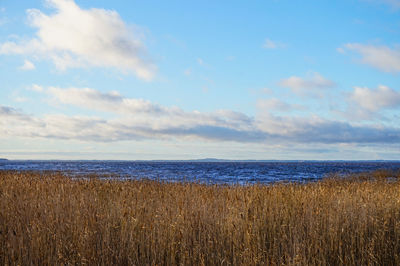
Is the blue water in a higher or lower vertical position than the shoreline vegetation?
lower

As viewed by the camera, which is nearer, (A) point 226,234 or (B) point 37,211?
(A) point 226,234

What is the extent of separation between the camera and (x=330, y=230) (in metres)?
5.84

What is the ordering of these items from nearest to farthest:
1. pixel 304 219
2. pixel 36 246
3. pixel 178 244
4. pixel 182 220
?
1. pixel 36 246
2. pixel 178 244
3. pixel 182 220
4. pixel 304 219

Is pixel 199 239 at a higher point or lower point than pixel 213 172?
higher

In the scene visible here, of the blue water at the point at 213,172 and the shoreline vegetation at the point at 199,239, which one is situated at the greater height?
the shoreline vegetation at the point at 199,239

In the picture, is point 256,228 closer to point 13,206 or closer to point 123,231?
point 123,231

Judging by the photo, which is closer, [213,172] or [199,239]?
[199,239]

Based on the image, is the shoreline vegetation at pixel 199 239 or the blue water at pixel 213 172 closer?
the shoreline vegetation at pixel 199 239

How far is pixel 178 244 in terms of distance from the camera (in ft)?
18.5

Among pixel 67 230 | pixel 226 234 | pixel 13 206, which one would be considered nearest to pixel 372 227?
pixel 226 234

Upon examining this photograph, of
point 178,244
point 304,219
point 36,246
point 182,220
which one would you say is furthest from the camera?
point 304,219

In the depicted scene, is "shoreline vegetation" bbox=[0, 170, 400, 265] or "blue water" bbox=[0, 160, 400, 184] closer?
"shoreline vegetation" bbox=[0, 170, 400, 265]

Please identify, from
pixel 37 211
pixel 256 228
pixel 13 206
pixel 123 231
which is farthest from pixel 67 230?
pixel 256 228

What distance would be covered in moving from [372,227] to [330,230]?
1250 mm
